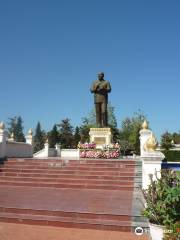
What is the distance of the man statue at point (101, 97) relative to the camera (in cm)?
1819

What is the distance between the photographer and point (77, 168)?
11.3m

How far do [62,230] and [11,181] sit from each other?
17.0ft

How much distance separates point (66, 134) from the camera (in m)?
41.8

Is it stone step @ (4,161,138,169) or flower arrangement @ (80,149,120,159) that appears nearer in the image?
stone step @ (4,161,138,169)

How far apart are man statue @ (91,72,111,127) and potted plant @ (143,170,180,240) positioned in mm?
12673

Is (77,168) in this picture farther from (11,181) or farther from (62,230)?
(62,230)

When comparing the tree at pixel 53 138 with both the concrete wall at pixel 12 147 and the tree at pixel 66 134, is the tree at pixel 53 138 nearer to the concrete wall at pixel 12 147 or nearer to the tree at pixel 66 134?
the tree at pixel 66 134

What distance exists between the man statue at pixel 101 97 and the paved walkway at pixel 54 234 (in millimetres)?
12391

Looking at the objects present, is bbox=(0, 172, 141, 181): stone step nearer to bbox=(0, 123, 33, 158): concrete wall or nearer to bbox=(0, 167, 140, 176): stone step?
bbox=(0, 167, 140, 176): stone step

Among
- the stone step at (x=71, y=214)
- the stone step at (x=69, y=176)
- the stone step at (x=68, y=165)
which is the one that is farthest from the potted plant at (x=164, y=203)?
the stone step at (x=68, y=165)

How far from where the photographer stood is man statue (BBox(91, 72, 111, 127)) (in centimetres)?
1819

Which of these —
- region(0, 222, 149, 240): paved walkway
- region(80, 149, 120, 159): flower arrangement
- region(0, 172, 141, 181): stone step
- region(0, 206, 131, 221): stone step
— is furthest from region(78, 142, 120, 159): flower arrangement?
region(0, 222, 149, 240): paved walkway

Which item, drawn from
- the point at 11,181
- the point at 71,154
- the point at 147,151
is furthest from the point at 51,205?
the point at 71,154

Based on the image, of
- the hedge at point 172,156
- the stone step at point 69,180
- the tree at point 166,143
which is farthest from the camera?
the tree at point 166,143
